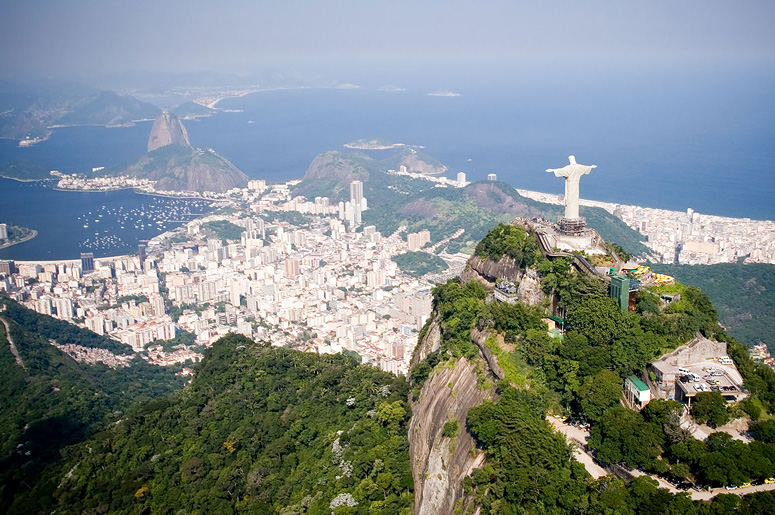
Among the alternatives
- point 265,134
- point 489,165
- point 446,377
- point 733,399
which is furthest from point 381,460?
point 265,134

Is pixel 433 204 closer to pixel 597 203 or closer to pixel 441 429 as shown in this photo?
pixel 597 203

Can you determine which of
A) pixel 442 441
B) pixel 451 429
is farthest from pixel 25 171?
pixel 451 429

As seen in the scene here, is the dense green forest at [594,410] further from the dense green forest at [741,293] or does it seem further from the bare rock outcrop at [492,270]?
the dense green forest at [741,293]

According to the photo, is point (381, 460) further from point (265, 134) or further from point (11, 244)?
point (265, 134)

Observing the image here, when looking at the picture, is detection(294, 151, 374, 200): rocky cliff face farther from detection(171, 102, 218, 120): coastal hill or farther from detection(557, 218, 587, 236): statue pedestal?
detection(171, 102, 218, 120): coastal hill

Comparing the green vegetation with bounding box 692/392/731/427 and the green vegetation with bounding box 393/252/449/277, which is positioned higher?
the green vegetation with bounding box 692/392/731/427

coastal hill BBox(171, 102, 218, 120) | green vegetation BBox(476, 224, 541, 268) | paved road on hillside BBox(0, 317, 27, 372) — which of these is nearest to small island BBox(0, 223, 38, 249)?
paved road on hillside BBox(0, 317, 27, 372)
